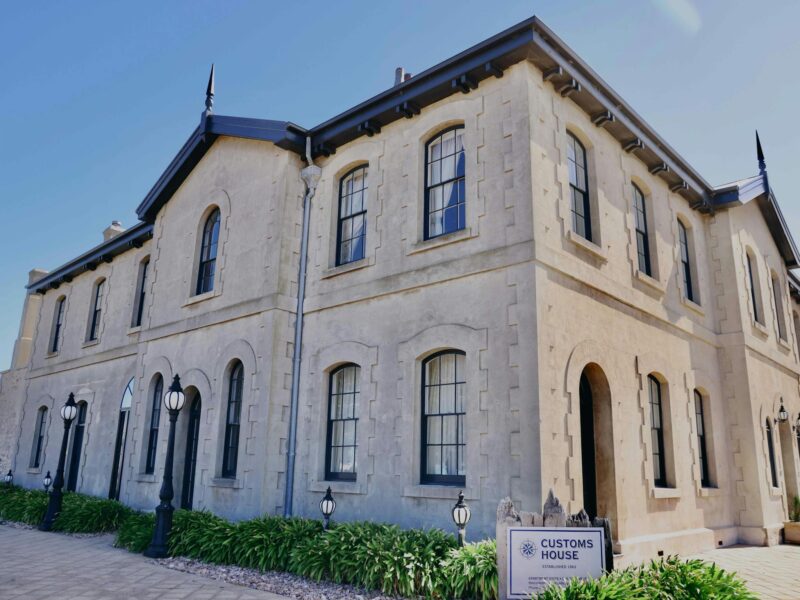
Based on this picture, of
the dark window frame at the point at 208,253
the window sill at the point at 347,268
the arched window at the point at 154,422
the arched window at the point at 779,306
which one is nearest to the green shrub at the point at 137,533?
the arched window at the point at 154,422

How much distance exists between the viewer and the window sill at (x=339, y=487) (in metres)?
10.6

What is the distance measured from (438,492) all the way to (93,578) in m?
5.03

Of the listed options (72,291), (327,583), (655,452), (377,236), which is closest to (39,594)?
(327,583)

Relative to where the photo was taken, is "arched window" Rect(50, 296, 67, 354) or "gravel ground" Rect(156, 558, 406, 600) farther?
"arched window" Rect(50, 296, 67, 354)

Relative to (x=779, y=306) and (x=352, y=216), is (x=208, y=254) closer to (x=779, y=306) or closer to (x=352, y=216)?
(x=352, y=216)

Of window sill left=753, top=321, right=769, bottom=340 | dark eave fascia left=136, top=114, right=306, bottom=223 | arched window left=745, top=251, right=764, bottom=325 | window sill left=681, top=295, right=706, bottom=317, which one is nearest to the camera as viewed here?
dark eave fascia left=136, top=114, right=306, bottom=223

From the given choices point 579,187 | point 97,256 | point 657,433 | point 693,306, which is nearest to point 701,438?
point 657,433

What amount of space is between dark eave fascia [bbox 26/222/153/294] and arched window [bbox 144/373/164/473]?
16.4 feet

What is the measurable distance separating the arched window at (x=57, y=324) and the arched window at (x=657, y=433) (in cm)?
1906

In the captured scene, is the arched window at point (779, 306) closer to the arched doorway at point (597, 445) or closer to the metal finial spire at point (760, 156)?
the metal finial spire at point (760, 156)

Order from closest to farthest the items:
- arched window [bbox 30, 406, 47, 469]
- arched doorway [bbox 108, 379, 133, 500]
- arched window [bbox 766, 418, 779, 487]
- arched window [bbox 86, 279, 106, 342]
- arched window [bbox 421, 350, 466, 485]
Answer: arched window [bbox 421, 350, 466, 485] → arched window [bbox 766, 418, 779, 487] → arched doorway [bbox 108, 379, 133, 500] → arched window [bbox 86, 279, 106, 342] → arched window [bbox 30, 406, 47, 469]

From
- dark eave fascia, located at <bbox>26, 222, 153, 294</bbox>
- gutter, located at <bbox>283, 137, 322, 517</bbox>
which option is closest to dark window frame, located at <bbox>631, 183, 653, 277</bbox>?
gutter, located at <bbox>283, 137, 322, 517</bbox>

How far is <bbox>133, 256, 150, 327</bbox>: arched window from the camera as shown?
1813 cm

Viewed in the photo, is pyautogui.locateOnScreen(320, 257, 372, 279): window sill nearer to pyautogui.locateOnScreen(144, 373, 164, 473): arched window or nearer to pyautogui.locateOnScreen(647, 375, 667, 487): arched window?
pyautogui.locateOnScreen(144, 373, 164, 473): arched window
